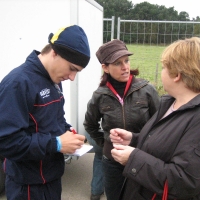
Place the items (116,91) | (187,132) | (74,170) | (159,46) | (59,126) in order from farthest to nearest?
(159,46)
(74,170)
(116,91)
(59,126)
(187,132)

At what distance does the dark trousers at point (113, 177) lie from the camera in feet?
7.89

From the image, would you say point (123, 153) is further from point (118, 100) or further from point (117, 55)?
point (117, 55)

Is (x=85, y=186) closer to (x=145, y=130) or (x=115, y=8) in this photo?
(x=145, y=130)

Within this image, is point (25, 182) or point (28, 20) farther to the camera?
point (28, 20)

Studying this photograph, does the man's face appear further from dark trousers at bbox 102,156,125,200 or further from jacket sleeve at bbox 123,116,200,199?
dark trousers at bbox 102,156,125,200

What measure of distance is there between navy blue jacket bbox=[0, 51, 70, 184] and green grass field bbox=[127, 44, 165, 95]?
5028mm

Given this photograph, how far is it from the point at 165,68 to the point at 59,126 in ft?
2.57

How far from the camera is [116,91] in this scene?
235 centimetres

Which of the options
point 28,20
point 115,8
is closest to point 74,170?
point 28,20

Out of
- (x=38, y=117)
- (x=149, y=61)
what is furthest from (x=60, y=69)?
(x=149, y=61)

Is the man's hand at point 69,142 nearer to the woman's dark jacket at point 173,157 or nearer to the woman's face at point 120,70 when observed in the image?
the woman's dark jacket at point 173,157

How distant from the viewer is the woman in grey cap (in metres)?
2.26

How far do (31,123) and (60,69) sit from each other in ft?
1.22

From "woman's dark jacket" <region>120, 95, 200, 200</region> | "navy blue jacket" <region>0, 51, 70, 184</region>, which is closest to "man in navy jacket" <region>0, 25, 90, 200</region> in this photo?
"navy blue jacket" <region>0, 51, 70, 184</region>
